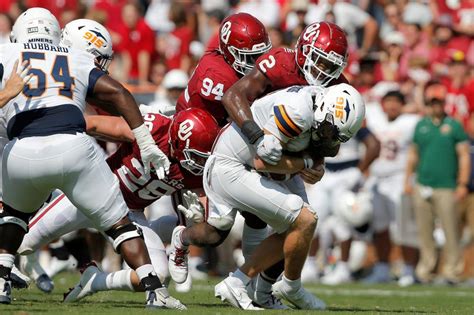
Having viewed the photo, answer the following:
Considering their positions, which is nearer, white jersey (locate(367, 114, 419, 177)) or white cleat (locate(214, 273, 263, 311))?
white cleat (locate(214, 273, 263, 311))

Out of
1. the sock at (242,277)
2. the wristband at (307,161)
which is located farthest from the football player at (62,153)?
the wristband at (307,161)

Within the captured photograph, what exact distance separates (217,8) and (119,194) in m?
9.93

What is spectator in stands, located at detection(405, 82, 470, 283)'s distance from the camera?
44.5 feet

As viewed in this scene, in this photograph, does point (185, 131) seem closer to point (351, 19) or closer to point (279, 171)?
point (279, 171)

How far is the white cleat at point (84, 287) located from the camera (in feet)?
27.2

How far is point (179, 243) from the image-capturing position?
28.1ft

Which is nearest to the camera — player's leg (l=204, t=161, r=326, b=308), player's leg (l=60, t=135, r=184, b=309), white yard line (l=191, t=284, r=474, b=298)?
player's leg (l=60, t=135, r=184, b=309)

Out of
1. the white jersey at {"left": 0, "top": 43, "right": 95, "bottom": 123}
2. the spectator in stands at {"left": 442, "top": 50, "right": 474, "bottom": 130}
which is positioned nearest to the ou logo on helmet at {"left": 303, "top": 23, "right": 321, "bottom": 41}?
the white jersey at {"left": 0, "top": 43, "right": 95, "bottom": 123}

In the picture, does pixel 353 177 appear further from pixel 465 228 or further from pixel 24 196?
pixel 24 196

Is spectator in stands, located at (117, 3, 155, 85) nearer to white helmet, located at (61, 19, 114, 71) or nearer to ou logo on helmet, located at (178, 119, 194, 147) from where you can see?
white helmet, located at (61, 19, 114, 71)

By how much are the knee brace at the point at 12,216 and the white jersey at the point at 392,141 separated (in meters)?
7.04

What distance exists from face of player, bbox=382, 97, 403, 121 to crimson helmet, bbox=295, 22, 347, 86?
5944 millimetres

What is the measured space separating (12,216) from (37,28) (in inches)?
52.7

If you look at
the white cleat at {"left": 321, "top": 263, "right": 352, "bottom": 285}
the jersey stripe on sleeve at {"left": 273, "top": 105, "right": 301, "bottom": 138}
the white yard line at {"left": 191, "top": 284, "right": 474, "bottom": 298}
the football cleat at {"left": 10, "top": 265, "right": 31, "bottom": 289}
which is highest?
the jersey stripe on sleeve at {"left": 273, "top": 105, "right": 301, "bottom": 138}
